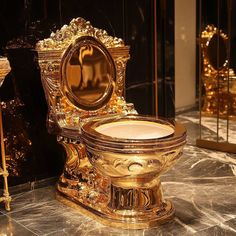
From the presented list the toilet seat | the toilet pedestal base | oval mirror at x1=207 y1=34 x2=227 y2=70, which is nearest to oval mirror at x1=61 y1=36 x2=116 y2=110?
the toilet seat

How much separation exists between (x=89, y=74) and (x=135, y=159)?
794mm

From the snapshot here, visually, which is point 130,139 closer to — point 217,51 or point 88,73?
point 88,73

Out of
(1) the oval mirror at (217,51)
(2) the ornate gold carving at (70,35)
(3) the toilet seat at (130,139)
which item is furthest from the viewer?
(1) the oval mirror at (217,51)

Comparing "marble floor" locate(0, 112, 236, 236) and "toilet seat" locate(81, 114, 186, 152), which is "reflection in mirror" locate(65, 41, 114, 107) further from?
"marble floor" locate(0, 112, 236, 236)

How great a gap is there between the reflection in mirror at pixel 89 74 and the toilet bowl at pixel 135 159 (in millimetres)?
275

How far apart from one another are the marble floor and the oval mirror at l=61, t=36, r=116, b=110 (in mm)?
647

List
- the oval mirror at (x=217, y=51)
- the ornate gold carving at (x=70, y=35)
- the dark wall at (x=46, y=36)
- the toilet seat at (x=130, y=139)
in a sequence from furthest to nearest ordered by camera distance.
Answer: the oval mirror at (x=217, y=51) < the dark wall at (x=46, y=36) < the ornate gold carving at (x=70, y=35) < the toilet seat at (x=130, y=139)

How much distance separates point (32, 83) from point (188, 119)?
234 cm

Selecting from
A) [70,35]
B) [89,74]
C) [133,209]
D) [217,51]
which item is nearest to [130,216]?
[133,209]

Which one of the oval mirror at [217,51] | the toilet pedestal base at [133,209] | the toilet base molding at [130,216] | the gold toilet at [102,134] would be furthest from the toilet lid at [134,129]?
the oval mirror at [217,51]

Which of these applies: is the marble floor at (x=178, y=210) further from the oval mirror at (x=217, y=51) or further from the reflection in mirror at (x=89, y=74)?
the oval mirror at (x=217, y=51)

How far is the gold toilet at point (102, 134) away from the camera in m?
2.51

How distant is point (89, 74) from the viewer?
10.0 ft

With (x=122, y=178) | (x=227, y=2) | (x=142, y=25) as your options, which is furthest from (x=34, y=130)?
(x=227, y=2)
